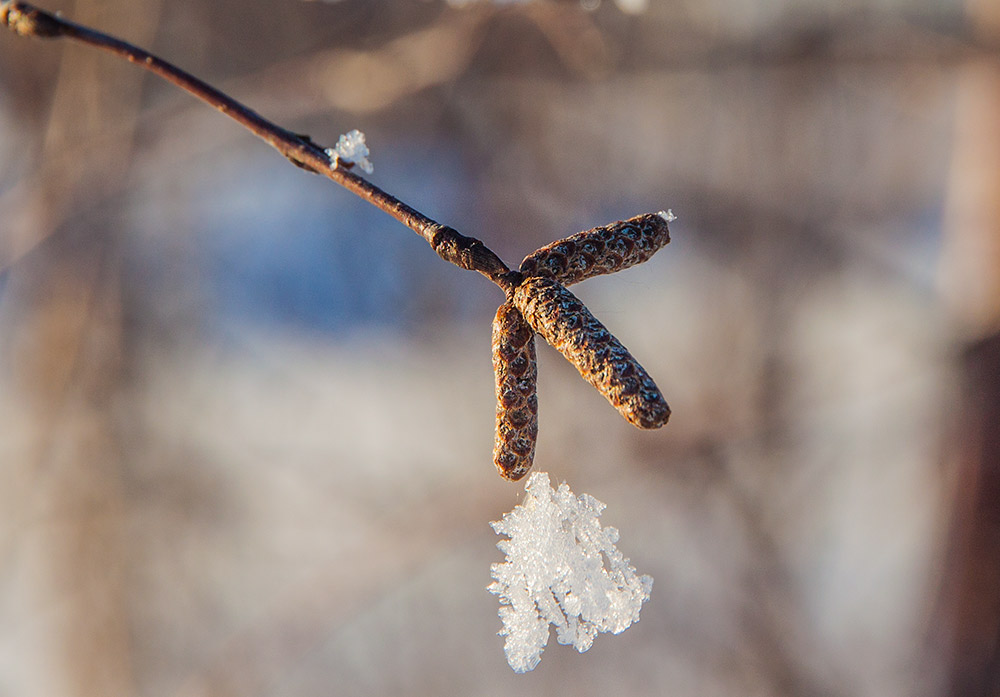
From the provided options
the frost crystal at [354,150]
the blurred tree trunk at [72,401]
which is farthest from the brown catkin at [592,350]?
the blurred tree trunk at [72,401]

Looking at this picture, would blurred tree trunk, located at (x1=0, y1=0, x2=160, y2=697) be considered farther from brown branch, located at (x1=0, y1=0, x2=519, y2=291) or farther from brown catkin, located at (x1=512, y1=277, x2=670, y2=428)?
brown catkin, located at (x1=512, y1=277, x2=670, y2=428)

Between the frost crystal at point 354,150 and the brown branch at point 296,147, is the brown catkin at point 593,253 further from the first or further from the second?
the frost crystal at point 354,150

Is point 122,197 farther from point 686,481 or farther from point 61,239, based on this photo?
point 686,481

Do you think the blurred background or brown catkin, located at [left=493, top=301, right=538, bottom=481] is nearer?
brown catkin, located at [left=493, top=301, right=538, bottom=481]

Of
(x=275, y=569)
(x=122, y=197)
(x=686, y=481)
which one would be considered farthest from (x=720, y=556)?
(x=122, y=197)

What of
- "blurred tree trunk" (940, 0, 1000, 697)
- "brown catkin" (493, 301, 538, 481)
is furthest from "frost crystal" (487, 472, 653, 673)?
"blurred tree trunk" (940, 0, 1000, 697)
